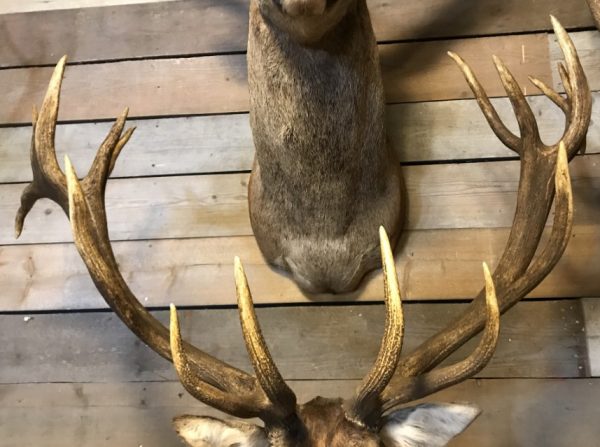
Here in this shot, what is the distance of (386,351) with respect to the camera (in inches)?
38.0

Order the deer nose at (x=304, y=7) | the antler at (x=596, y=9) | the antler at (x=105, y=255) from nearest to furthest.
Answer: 1. the deer nose at (x=304, y=7)
2. the antler at (x=105, y=255)
3. the antler at (x=596, y=9)

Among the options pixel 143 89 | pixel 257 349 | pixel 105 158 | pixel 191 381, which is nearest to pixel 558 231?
pixel 257 349

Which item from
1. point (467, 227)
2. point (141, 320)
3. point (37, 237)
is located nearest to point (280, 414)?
point (141, 320)

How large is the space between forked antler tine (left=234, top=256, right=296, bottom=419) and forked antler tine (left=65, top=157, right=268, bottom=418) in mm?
59

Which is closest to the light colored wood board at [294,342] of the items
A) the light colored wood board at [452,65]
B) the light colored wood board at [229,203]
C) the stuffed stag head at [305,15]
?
the light colored wood board at [229,203]

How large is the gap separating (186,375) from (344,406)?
278 millimetres

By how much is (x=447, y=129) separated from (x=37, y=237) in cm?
113

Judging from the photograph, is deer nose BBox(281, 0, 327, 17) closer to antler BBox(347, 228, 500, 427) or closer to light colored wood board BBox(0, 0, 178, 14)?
antler BBox(347, 228, 500, 427)

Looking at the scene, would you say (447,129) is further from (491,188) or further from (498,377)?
(498,377)

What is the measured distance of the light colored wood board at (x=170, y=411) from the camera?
54.5 inches

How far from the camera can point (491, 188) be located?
5.10ft

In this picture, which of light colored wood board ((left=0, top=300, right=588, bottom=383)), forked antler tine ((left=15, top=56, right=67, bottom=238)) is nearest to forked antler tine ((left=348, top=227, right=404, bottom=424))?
light colored wood board ((left=0, top=300, right=588, bottom=383))

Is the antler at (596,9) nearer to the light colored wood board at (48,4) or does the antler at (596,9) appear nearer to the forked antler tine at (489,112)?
the forked antler tine at (489,112)

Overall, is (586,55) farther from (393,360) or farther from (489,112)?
(393,360)
